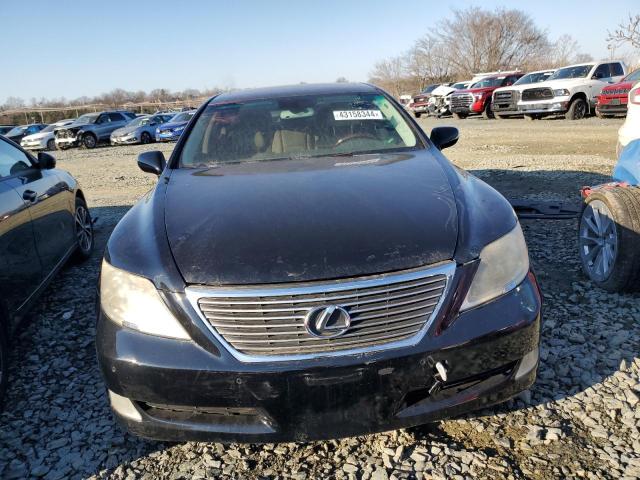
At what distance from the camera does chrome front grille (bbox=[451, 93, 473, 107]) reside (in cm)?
2311

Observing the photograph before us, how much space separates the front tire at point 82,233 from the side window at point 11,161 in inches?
31.9

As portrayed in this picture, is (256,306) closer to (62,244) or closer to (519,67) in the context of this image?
(62,244)

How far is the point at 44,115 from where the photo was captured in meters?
51.2

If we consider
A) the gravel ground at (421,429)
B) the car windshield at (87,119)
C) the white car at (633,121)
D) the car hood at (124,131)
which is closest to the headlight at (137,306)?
the gravel ground at (421,429)

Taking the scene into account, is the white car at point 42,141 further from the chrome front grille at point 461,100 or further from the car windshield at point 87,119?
the chrome front grille at point 461,100

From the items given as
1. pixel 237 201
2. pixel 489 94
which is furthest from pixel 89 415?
pixel 489 94

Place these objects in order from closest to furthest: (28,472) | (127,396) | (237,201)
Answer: (127,396)
(28,472)
(237,201)

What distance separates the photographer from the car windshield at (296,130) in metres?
3.21

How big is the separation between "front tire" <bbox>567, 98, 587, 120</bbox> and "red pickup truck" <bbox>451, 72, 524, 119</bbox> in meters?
4.74

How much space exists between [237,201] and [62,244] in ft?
8.24

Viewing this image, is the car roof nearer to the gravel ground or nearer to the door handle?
the door handle

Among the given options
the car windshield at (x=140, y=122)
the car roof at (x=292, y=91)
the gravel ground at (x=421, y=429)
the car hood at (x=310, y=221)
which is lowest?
the gravel ground at (x=421, y=429)

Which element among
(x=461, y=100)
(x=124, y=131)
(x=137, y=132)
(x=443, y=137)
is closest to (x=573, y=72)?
(x=461, y=100)

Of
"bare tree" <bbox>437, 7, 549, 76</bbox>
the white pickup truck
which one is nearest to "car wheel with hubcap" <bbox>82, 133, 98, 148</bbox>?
the white pickup truck
